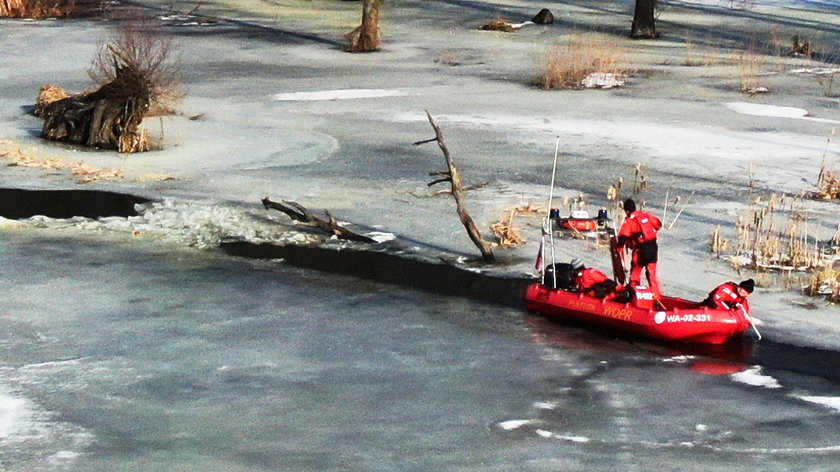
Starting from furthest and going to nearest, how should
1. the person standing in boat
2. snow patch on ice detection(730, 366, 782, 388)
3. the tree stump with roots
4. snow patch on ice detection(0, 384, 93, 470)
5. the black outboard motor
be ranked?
the tree stump with roots, the black outboard motor, the person standing in boat, snow patch on ice detection(730, 366, 782, 388), snow patch on ice detection(0, 384, 93, 470)

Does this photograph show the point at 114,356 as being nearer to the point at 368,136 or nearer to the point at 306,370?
the point at 306,370

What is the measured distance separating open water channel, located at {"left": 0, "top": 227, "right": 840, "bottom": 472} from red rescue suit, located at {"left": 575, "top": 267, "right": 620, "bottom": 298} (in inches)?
17.3

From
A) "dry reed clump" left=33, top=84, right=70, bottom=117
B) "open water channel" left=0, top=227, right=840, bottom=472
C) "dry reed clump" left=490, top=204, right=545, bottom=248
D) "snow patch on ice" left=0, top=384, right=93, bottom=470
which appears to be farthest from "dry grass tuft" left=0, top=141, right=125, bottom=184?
"snow patch on ice" left=0, top=384, right=93, bottom=470

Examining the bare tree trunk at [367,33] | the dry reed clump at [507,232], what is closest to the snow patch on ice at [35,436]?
the dry reed clump at [507,232]

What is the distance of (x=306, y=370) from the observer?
1177 cm

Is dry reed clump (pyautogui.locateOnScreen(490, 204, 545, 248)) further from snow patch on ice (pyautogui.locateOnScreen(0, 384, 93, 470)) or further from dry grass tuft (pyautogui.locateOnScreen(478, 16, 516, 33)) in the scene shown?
dry grass tuft (pyautogui.locateOnScreen(478, 16, 516, 33))

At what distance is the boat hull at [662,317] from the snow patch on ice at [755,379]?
690 mm

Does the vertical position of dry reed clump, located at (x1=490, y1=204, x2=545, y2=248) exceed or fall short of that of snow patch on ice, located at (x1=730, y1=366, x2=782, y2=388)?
it exceeds it

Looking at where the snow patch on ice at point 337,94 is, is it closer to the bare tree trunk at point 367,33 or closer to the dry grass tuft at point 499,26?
the bare tree trunk at point 367,33

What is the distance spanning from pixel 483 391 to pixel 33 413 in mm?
3506

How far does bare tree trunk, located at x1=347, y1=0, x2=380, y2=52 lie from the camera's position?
32.9m

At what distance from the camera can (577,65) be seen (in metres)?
28.8

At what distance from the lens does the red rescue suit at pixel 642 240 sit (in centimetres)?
1335

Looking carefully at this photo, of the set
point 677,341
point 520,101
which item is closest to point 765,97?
point 520,101
